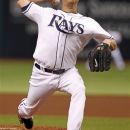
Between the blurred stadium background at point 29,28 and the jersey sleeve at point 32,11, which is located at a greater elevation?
the jersey sleeve at point 32,11

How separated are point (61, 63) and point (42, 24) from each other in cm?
50

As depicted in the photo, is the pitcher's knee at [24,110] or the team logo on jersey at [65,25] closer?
the team logo on jersey at [65,25]

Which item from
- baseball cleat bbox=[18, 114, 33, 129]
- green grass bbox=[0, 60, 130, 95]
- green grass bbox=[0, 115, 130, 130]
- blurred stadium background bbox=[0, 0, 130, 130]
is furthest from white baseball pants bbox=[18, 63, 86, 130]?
blurred stadium background bbox=[0, 0, 130, 130]

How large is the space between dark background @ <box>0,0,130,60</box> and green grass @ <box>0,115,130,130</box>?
8686 mm

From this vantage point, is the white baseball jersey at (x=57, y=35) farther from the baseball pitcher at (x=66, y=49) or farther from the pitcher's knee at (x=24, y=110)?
the pitcher's knee at (x=24, y=110)

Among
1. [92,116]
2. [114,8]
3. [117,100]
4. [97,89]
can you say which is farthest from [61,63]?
[114,8]

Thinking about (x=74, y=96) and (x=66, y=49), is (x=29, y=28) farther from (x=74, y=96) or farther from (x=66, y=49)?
(x=74, y=96)

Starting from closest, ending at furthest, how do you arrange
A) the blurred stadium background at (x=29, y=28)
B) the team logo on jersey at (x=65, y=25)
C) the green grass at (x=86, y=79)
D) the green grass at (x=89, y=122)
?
the team logo on jersey at (x=65, y=25) → the green grass at (x=89, y=122) → the green grass at (x=86, y=79) → the blurred stadium background at (x=29, y=28)

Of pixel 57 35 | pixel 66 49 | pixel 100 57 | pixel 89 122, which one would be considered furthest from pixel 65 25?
pixel 89 122

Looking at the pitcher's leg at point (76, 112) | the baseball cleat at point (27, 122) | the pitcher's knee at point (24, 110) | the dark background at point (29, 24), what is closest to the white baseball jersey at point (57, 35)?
the pitcher's leg at point (76, 112)

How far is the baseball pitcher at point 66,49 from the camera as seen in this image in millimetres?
7500

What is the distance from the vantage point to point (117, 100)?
12.4m

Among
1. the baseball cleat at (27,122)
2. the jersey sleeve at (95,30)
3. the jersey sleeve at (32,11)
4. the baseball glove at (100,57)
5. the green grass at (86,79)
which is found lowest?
the green grass at (86,79)

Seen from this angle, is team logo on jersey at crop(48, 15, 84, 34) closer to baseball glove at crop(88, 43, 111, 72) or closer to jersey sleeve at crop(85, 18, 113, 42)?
jersey sleeve at crop(85, 18, 113, 42)
